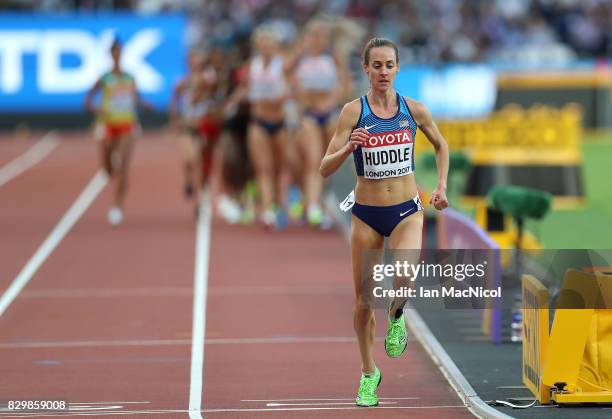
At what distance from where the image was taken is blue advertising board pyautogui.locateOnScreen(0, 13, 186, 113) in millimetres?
33188

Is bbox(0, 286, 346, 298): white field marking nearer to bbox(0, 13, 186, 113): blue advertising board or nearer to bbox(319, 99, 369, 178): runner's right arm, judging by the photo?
bbox(319, 99, 369, 178): runner's right arm

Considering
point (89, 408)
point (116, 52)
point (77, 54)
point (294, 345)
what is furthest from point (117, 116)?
point (77, 54)

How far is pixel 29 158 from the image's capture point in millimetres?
29859

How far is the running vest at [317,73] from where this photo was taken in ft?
61.4

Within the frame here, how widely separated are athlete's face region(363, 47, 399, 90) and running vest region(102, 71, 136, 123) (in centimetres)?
1140

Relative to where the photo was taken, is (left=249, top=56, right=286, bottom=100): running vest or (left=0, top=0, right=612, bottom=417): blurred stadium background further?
(left=0, top=0, right=612, bottom=417): blurred stadium background

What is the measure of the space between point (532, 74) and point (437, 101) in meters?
2.10

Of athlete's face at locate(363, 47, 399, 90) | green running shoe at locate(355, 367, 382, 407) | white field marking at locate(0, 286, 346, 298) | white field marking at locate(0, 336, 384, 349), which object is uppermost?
athlete's face at locate(363, 47, 399, 90)

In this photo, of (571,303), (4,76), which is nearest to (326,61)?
(571,303)

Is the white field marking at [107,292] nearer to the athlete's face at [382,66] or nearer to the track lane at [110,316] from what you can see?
the track lane at [110,316]

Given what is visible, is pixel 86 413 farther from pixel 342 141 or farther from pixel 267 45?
pixel 267 45

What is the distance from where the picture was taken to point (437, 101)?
32.3 meters

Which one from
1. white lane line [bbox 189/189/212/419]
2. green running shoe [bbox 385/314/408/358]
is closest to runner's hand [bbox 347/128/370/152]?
green running shoe [bbox 385/314/408/358]

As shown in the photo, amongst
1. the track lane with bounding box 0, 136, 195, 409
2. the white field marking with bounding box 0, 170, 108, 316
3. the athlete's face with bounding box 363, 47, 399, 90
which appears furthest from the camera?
the white field marking with bounding box 0, 170, 108, 316
